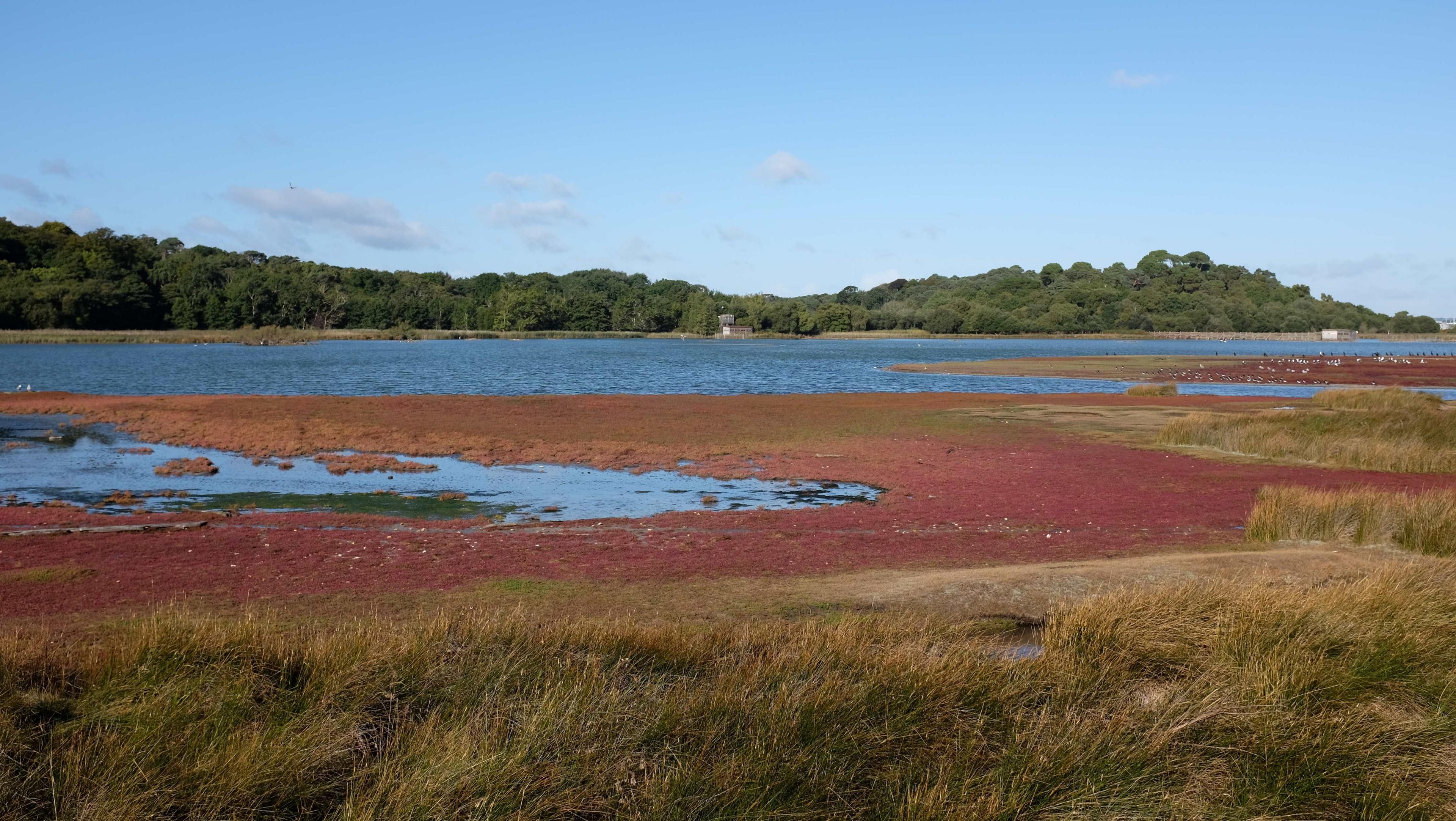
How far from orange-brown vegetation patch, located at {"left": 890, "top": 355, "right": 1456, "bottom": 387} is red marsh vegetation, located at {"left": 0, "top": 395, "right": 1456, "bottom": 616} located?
120ft

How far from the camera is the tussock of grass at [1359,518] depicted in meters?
13.1

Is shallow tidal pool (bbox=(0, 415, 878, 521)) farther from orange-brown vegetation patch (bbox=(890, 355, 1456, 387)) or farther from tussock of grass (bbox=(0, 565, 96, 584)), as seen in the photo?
orange-brown vegetation patch (bbox=(890, 355, 1456, 387))

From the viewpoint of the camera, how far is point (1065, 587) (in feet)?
37.0

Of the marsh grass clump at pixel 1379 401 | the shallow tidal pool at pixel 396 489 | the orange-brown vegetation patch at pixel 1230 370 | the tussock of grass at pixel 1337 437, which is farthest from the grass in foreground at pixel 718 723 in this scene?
the orange-brown vegetation patch at pixel 1230 370

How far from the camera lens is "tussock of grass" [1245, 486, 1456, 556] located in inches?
516

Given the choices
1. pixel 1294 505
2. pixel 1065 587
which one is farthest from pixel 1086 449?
pixel 1065 587

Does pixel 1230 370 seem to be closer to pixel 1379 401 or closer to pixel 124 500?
pixel 1379 401

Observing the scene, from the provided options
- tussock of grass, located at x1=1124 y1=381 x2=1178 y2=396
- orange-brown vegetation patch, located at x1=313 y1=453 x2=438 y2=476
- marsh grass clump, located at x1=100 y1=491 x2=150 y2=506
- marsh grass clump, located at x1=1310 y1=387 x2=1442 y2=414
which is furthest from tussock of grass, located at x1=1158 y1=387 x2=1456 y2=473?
marsh grass clump, located at x1=100 y1=491 x2=150 y2=506

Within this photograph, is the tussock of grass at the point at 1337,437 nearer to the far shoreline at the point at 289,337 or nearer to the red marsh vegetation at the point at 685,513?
the red marsh vegetation at the point at 685,513

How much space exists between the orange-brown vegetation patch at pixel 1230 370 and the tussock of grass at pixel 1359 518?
174ft

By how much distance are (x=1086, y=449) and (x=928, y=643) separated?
69.1 feet

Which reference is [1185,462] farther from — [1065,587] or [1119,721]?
[1119,721]

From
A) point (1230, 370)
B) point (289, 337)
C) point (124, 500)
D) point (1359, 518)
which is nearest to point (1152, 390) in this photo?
point (1230, 370)

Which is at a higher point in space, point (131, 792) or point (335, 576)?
point (131, 792)
